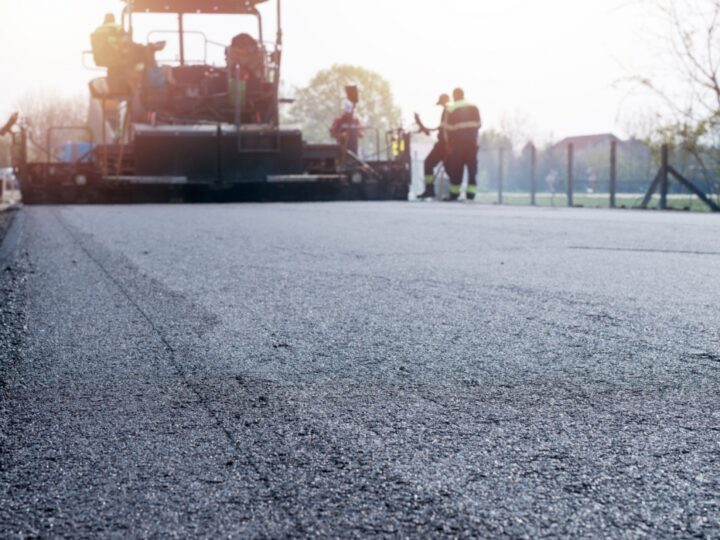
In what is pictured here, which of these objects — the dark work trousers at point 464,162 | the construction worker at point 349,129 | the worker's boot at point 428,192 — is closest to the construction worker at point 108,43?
the construction worker at point 349,129

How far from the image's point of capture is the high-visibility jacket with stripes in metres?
17.1

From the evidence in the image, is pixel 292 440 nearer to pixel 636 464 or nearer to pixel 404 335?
pixel 636 464

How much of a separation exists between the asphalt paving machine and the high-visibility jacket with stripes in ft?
8.03

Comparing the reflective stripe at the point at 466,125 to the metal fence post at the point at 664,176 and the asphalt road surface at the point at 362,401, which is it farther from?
the asphalt road surface at the point at 362,401

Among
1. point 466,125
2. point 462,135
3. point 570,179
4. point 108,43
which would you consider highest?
point 108,43

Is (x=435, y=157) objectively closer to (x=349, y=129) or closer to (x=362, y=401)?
(x=349, y=129)

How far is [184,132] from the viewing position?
15.6 m

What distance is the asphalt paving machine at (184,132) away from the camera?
1504 cm

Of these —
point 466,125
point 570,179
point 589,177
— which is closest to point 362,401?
point 466,125

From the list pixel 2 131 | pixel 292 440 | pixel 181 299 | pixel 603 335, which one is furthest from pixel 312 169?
pixel 292 440

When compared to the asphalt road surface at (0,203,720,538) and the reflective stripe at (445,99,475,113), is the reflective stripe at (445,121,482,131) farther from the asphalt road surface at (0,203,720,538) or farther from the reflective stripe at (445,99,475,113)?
the asphalt road surface at (0,203,720,538)

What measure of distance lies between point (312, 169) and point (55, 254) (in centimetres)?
1105

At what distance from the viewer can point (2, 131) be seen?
16828mm

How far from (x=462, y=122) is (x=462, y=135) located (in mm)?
231
